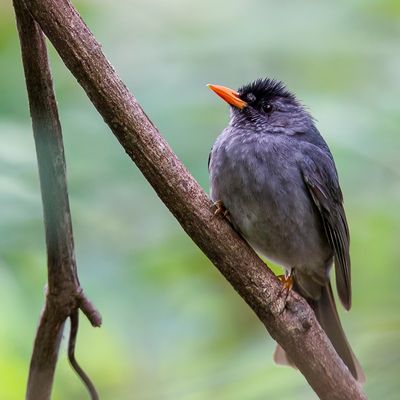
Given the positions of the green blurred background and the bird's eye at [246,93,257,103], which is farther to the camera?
the bird's eye at [246,93,257,103]

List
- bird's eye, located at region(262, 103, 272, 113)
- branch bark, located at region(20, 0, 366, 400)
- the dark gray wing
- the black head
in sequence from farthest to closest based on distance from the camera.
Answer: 1. bird's eye, located at region(262, 103, 272, 113)
2. the black head
3. the dark gray wing
4. branch bark, located at region(20, 0, 366, 400)

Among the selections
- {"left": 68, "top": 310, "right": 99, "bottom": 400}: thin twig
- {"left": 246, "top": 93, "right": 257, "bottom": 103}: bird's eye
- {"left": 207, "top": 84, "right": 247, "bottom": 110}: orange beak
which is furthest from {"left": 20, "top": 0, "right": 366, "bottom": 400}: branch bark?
{"left": 246, "top": 93, "right": 257, "bottom": 103}: bird's eye

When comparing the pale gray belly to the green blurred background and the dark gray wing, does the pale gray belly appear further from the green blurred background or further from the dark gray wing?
the green blurred background

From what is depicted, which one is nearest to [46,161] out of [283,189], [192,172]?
[192,172]

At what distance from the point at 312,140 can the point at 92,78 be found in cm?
204

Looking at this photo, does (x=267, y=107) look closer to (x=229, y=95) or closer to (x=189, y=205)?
(x=229, y=95)

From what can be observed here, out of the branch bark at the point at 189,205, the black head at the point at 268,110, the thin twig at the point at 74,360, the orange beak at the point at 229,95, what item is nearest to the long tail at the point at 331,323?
the branch bark at the point at 189,205

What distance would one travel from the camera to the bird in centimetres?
361

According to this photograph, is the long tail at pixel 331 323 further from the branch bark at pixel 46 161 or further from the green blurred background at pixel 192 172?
the branch bark at pixel 46 161

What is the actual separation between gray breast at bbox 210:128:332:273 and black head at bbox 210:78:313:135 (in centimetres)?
17

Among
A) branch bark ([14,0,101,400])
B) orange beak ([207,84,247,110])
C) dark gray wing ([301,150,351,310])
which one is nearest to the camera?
branch bark ([14,0,101,400])

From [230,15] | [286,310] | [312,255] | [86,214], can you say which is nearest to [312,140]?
[312,255]

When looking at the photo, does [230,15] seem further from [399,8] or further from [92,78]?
[92,78]

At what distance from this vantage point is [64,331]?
2.92 meters
